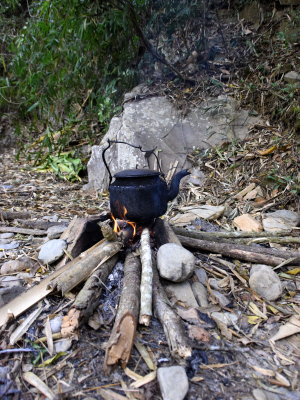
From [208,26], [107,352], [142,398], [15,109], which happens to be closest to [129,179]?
[107,352]

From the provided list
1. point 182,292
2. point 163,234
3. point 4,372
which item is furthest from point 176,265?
point 4,372

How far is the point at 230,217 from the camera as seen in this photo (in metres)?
3.02

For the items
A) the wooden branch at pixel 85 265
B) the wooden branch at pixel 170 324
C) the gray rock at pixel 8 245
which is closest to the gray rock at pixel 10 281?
the wooden branch at pixel 85 265

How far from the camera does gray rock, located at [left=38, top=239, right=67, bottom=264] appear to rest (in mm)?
1964

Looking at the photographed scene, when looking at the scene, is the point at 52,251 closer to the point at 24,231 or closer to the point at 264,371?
the point at 24,231

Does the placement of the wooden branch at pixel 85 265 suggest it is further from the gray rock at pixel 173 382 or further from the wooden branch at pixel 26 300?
the gray rock at pixel 173 382

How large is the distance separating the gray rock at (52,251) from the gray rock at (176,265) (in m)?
0.65

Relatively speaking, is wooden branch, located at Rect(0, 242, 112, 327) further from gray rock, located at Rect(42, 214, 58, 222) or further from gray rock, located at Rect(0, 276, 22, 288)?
gray rock, located at Rect(42, 214, 58, 222)

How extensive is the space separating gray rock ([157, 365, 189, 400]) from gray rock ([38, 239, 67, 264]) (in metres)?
1.04

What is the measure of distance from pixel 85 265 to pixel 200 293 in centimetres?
65

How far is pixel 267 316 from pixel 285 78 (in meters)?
3.32

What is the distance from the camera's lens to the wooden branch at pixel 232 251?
202cm

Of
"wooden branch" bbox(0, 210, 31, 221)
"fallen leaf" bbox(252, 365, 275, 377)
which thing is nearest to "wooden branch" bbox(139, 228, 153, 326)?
"fallen leaf" bbox(252, 365, 275, 377)

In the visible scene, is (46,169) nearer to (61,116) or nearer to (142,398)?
(61,116)
